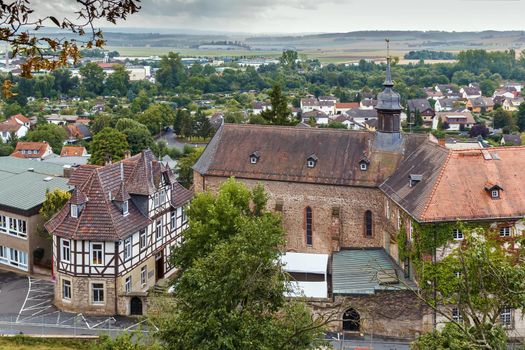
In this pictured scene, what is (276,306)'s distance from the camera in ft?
76.7

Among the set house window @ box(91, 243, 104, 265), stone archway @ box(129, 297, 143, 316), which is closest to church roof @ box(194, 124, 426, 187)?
house window @ box(91, 243, 104, 265)

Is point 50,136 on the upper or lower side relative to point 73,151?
upper

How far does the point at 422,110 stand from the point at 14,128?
302 feet

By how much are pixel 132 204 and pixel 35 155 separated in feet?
192

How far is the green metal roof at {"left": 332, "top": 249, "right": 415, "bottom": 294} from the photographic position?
38.6m

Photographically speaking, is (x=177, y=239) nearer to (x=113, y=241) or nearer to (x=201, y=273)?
(x=113, y=241)

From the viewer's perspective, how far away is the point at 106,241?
39.6 m

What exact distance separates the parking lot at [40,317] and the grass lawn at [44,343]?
1.77m

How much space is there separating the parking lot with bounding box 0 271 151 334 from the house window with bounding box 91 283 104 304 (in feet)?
3.42

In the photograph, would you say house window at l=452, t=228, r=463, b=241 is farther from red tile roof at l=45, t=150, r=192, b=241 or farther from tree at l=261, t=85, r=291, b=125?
tree at l=261, t=85, r=291, b=125

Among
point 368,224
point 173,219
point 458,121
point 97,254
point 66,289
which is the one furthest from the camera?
point 458,121

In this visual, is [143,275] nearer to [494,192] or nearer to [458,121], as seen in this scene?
[494,192]

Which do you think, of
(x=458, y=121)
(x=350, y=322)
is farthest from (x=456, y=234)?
(x=458, y=121)

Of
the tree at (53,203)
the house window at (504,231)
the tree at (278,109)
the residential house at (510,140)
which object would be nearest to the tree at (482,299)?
the house window at (504,231)
